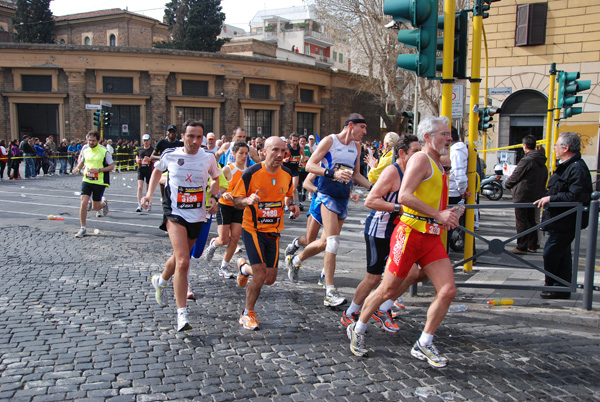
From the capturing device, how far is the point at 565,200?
6.09 meters

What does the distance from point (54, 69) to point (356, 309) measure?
3830 cm

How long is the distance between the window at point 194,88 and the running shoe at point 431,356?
37.4m

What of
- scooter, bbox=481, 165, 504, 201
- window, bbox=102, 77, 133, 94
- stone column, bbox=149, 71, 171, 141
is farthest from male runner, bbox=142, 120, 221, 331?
window, bbox=102, 77, 133, 94

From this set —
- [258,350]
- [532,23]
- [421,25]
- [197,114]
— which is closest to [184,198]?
[258,350]

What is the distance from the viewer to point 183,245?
198 inches

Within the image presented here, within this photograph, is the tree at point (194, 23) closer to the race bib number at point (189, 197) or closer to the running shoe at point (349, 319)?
the race bib number at point (189, 197)

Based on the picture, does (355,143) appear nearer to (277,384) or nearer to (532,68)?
(277,384)

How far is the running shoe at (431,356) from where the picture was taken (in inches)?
164

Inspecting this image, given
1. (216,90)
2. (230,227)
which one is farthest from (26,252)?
(216,90)

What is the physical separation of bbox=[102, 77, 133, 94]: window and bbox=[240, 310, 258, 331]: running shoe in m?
36.2

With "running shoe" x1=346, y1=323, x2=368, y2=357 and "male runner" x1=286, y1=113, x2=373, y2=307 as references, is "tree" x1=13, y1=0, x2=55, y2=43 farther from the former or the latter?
"running shoe" x1=346, y1=323, x2=368, y2=357

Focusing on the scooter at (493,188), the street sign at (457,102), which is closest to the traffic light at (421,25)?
the street sign at (457,102)

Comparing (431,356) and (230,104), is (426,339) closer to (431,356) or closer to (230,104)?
(431,356)

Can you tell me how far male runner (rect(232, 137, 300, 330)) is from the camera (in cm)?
503
